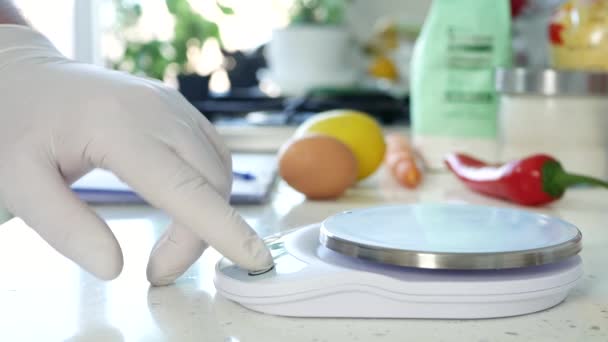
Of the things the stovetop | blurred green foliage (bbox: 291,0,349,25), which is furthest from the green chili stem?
blurred green foliage (bbox: 291,0,349,25)

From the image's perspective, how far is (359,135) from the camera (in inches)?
48.4

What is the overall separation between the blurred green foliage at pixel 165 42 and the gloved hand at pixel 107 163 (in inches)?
68.4

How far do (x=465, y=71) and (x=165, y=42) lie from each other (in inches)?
49.2

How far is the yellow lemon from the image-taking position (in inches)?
48.3

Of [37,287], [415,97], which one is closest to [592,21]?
[415,97]

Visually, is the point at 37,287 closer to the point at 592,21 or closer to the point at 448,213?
the point at 448,213

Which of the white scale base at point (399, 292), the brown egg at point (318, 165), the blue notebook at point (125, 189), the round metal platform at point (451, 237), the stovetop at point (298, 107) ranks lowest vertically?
the stovetop at point (298, 107)

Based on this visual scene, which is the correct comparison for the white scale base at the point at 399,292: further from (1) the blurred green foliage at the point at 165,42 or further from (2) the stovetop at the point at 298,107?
(1) the blurred green foliage at the point at 165,42

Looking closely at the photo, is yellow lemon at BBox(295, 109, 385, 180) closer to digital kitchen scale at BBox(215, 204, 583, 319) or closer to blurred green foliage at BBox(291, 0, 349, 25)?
digital kitchen scale at BBox(215, 204, 583, 319)

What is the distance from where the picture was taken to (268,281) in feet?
1.84

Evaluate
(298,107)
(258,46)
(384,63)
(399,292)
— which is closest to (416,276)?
(399,292)

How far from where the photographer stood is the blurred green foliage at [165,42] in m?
2.35

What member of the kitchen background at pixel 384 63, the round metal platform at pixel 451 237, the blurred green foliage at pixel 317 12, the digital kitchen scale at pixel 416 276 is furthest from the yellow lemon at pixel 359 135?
the blurred green foliage at pixel 317 12

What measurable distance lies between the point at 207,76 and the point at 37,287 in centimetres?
159
